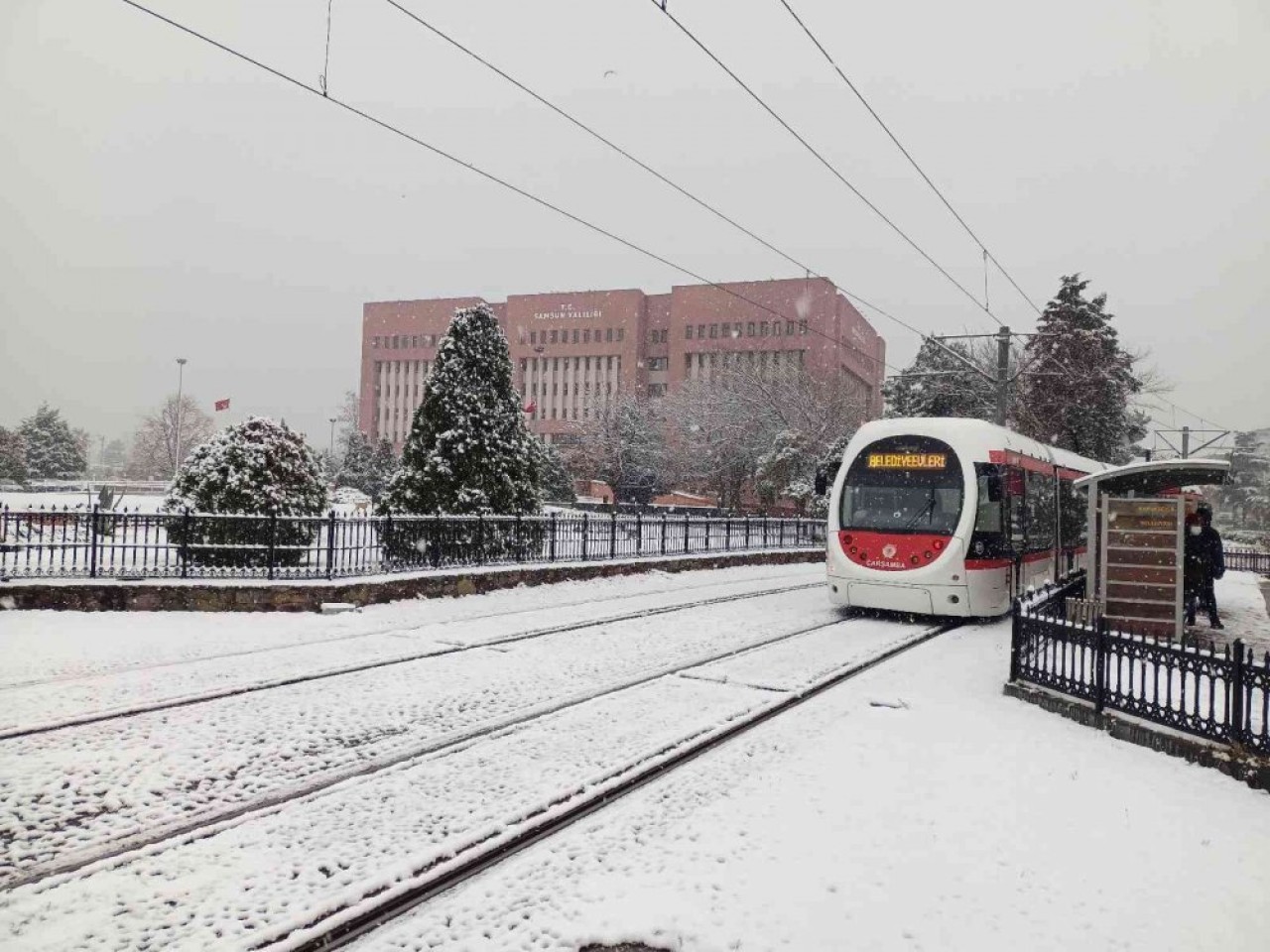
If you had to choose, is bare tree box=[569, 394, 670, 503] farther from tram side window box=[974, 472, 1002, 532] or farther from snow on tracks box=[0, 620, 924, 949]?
snow on tracks box=[0, 620, 924, 949]

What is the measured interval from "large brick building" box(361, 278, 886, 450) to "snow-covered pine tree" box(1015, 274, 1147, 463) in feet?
115

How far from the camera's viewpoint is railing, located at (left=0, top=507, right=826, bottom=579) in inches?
462

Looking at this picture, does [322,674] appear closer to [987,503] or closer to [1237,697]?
[1237,697]

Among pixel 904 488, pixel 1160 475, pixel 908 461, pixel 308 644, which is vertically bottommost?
pixel 308 644

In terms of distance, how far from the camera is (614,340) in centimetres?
9244

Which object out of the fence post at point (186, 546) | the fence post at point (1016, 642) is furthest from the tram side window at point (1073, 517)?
the fence post at point (186, 546)

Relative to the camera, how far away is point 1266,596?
47.0ft

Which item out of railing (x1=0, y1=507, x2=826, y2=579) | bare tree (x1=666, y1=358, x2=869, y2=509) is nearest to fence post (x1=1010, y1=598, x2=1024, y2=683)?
railing (x1=0, y1=507, x2=826, y2=579)

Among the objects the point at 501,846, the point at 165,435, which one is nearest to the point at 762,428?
the point at 501,846

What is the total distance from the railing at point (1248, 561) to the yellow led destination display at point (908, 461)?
2379 cm

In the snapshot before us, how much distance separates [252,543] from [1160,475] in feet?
43.0

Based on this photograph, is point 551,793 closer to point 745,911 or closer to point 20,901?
point 745,911

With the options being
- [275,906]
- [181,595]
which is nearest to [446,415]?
[181,595]

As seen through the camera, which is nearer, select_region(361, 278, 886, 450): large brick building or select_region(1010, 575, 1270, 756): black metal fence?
select_region(1010, 575, 1270, 756): black metal fence
